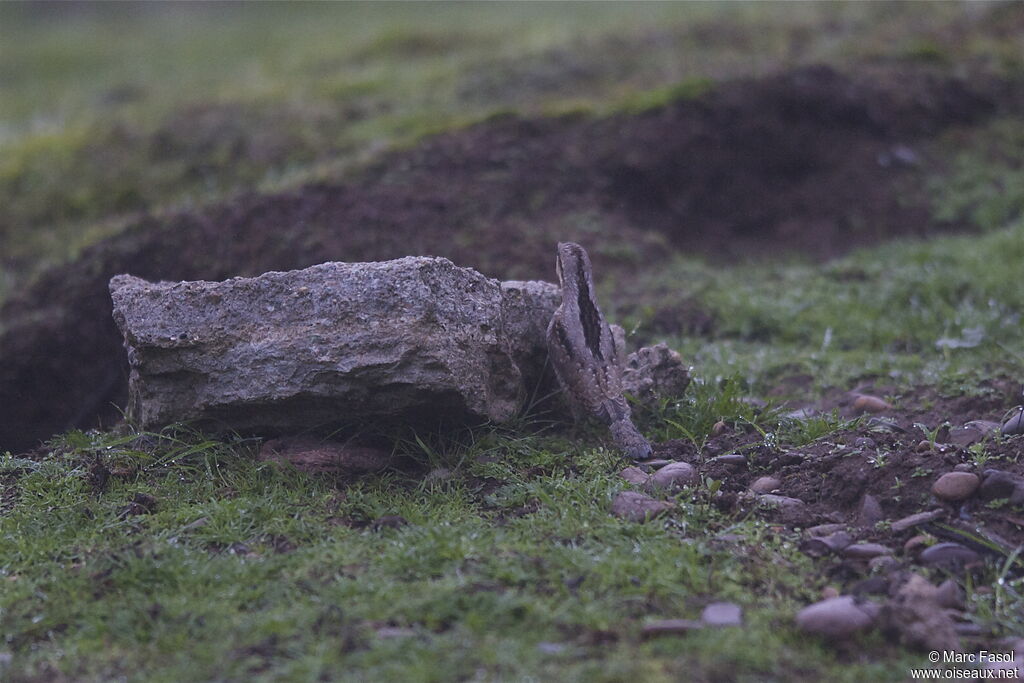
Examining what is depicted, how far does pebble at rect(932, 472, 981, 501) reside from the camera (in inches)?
126

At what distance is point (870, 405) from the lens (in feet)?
14.1

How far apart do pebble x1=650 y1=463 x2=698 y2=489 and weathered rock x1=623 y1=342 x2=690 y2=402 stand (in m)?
0.61

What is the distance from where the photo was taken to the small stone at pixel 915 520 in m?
3.10

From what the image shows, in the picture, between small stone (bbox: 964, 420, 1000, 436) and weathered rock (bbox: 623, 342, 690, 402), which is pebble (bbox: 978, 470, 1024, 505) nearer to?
small stone (bbox: 964, 420, 1000, 436)

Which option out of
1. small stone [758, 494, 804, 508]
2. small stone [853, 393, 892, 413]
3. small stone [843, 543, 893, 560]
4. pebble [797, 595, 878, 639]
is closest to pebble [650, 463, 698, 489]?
small stone [758, 494, 804, 508]

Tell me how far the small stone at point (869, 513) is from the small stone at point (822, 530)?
3.3 inches

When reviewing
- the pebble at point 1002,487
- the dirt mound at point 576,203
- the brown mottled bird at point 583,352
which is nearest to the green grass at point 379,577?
the brown mottled bird at point 583,352

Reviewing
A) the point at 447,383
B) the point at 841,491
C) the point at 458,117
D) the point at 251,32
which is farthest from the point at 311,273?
the point at 251,32

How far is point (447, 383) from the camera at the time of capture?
133 inches

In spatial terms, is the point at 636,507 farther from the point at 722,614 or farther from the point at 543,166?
the point at 543,166

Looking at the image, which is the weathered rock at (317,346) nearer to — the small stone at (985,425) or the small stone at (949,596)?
the small stone at (949,596)

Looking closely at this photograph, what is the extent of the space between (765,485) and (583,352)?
0.87m

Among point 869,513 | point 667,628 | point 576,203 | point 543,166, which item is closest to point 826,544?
point 869,513

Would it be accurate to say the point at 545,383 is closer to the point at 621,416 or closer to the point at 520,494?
the point at 621,416
